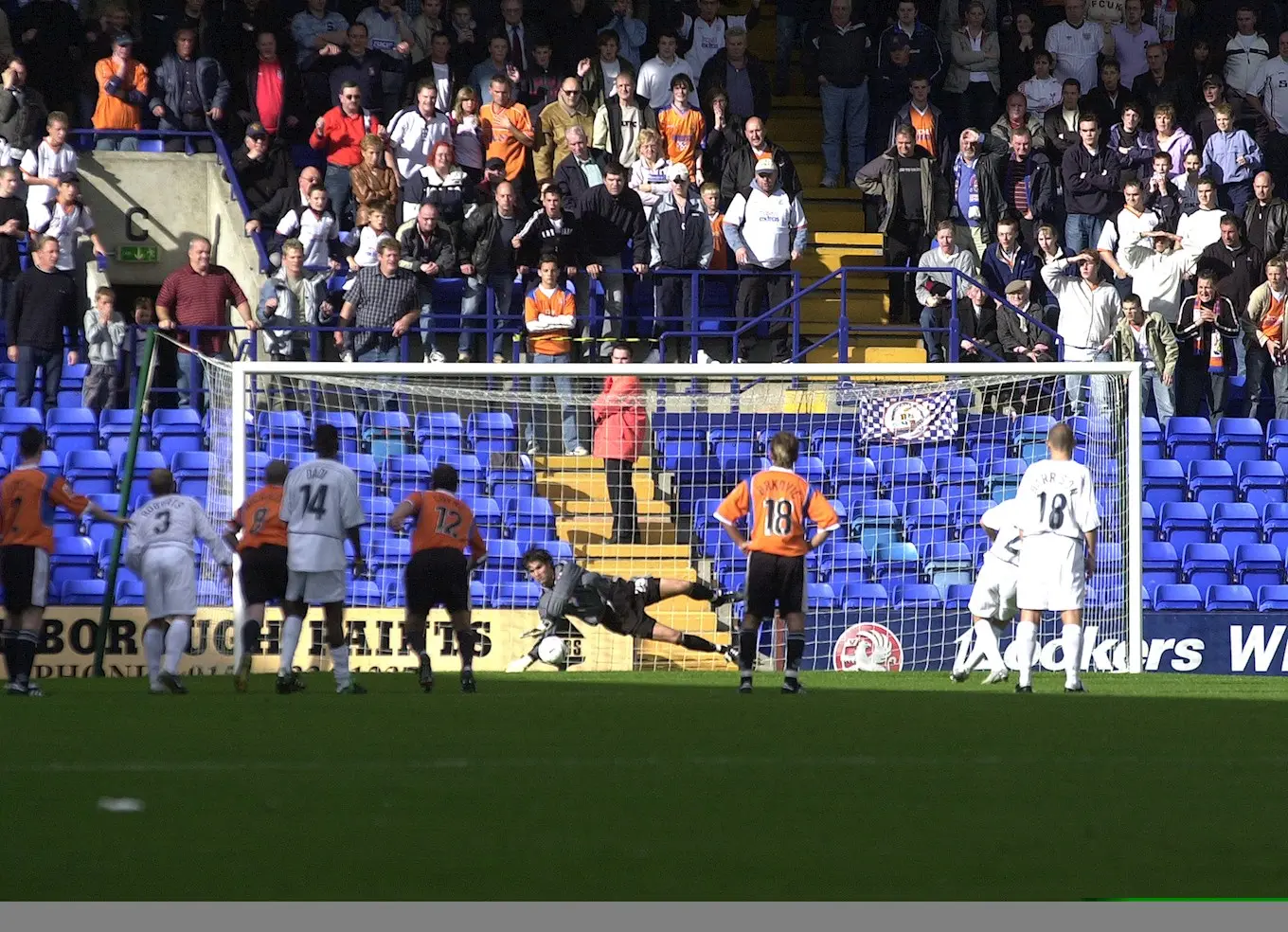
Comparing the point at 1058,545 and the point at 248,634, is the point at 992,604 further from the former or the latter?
the point at 248,634

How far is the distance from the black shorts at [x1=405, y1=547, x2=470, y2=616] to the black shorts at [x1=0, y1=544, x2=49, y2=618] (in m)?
2.38

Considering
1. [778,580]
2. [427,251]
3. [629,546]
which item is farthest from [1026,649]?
[427,251]

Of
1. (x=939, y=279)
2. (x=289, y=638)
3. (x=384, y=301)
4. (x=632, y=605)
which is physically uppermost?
(x=939, y=279)

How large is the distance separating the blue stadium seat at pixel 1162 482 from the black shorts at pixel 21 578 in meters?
10.5

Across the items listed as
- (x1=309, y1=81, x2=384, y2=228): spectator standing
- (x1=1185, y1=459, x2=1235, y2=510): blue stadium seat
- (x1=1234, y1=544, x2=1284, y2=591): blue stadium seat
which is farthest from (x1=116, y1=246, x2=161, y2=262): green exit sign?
(x1=1234, y1=544, x2=1284, y2=591): blue stadium seat

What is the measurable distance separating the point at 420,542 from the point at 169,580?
5.55ft

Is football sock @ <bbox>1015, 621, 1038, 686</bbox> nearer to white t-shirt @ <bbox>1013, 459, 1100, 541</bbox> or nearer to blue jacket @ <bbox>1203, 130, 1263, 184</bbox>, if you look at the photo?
white t-shirt @ <bbox>1013, 459, 1100, 541</bbox>

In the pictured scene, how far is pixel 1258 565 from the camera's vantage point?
61.4 feet

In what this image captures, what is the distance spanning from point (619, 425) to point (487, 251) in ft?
8.71

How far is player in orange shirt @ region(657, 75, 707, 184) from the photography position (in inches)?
827

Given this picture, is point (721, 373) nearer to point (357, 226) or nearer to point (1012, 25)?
point (357, 226)

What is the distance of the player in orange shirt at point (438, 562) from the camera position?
13.8 meters

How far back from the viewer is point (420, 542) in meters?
13.8

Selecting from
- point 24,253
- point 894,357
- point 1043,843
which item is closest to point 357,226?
point 24,253
